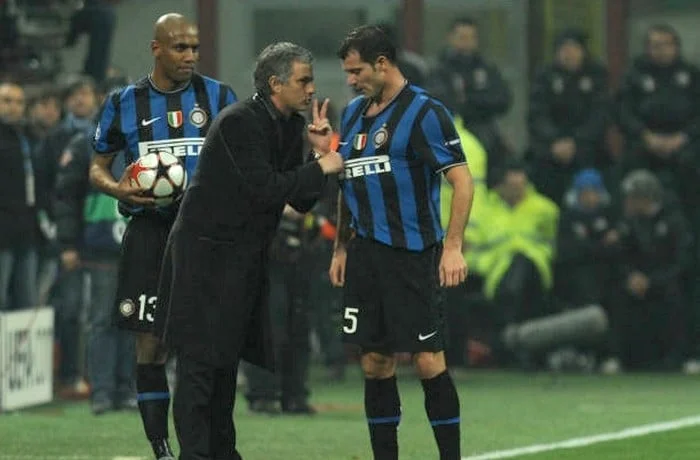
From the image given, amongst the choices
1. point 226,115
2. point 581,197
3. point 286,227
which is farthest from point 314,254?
point 226,115

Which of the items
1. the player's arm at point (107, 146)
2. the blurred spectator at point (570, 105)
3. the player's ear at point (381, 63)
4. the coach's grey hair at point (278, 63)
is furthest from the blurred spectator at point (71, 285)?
the coach's grey hair at point (278, 63)

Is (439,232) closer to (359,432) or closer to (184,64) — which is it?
(184,64)

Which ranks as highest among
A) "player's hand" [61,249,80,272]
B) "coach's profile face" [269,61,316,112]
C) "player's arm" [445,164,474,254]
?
"coach's profile face" [269,61,316,112]

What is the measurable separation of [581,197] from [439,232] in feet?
25.1

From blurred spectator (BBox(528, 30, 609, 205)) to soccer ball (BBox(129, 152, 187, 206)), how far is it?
817 cm

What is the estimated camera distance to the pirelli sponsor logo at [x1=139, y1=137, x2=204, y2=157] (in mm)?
10195

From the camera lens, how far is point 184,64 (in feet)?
33.3

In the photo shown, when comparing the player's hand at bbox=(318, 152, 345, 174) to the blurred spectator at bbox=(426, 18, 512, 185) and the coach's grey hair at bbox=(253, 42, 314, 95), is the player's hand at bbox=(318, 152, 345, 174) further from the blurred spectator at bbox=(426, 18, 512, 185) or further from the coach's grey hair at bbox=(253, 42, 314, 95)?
the blurred spectator at bbox=(426, 18, 512, 185)

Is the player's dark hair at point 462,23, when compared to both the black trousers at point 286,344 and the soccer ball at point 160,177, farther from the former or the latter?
the soccer ball at point 160,177

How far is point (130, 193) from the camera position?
Result: 32.8 ft

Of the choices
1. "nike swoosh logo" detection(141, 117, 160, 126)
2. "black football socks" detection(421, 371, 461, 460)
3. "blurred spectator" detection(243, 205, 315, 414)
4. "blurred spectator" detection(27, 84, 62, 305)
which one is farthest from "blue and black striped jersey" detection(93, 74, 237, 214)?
"blurred spectator" detection(27, 84, 62, 305)

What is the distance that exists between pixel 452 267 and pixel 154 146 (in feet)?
5.13

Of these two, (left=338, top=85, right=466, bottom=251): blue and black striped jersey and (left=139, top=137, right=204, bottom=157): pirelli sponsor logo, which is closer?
(left=338, top=85, right=466, bottom=251): blue and black striped jersey

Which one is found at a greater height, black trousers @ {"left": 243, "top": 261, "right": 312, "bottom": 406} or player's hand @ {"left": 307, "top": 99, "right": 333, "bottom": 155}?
player's hand @ {"left": 307, "top": 99, "right": 333, "bottom": 155}
